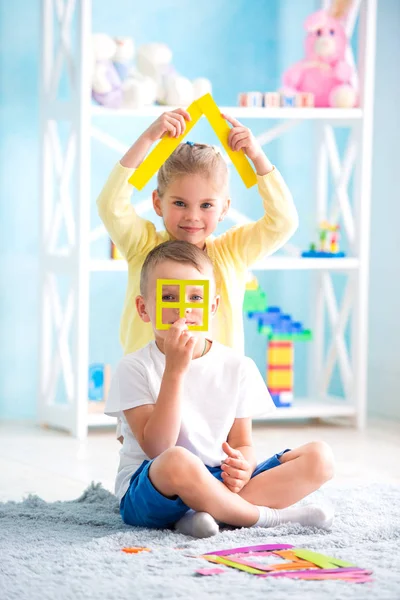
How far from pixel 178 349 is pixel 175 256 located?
0.67 ft

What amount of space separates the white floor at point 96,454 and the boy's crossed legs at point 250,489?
1.84 ft

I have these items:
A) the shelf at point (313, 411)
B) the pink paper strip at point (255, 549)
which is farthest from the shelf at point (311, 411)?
the pink paper strip at point (255, 549)

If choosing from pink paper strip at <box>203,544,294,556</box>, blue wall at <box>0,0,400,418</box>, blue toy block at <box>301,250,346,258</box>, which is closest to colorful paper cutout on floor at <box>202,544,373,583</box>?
pink paper strip at <box>203,544,294,556</box>

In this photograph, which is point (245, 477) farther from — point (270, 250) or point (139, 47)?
point (139, 47)

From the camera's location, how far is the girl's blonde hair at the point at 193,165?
2.11 meters

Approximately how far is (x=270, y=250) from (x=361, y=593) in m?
0.91

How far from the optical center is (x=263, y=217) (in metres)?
2.21

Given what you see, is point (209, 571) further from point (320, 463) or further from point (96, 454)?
point (96, 454)

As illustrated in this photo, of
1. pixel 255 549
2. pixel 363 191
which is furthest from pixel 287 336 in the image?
pixel 255 549

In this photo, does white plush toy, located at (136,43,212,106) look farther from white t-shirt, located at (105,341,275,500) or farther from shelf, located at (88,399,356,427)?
→ white t-shirt, located at (105,341,275,500)

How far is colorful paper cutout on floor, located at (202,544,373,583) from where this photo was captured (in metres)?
1.62

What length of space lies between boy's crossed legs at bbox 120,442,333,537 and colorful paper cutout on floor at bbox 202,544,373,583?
0.11m

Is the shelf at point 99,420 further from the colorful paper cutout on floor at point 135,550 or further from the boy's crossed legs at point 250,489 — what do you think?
the colorful paper cutout on floor at point 135,550

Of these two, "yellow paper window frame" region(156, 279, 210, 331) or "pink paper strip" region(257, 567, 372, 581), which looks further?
"yellow paper window frame" region(156, 279, 210, 331)
